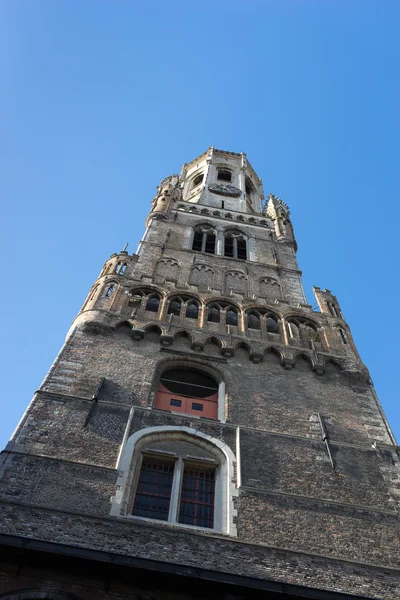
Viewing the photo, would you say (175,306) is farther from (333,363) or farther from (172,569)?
(172,569)

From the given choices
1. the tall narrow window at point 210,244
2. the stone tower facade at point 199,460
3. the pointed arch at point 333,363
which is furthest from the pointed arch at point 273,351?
the tall narrow window at point 210,244

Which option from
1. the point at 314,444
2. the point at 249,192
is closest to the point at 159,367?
the point at 314,444

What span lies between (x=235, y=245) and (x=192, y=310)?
966 cm

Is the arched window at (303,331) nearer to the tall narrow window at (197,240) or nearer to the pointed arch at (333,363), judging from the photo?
the pointed arch at (333,363)

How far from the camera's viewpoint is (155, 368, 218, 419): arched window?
14703 mm

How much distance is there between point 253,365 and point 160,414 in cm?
408

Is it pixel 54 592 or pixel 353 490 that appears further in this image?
pixel 353 490

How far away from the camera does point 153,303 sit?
19500 millimetres

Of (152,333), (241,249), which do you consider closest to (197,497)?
(152,333)

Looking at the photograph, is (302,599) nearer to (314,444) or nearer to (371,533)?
(371,533)

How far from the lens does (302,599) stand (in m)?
8.93

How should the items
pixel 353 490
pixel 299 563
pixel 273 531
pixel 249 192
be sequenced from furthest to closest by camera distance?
pixel 249 192, pixel 353 490, pixel 273 531, pixel 299 563

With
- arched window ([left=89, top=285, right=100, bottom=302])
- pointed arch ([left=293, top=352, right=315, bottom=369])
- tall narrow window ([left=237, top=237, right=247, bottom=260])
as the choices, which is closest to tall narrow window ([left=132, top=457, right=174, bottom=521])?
pointed arch ([left=293, top=352, right=315, bottom=369])

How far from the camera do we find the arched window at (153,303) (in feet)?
62.7
